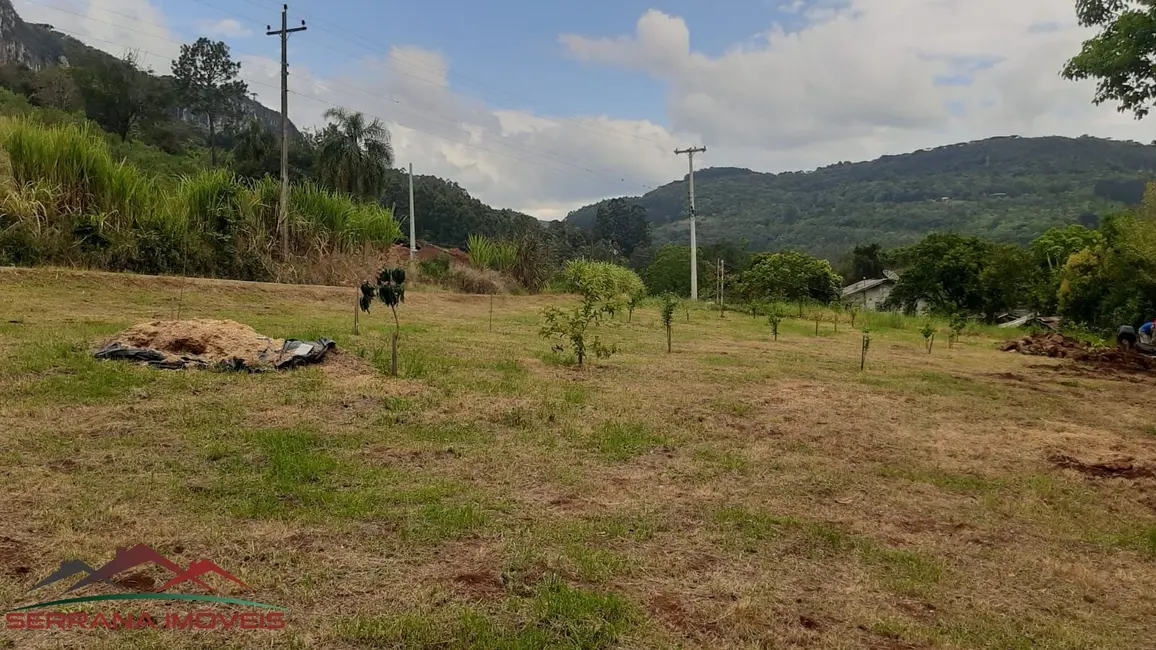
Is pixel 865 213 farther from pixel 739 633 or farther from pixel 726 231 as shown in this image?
pixel 739 633

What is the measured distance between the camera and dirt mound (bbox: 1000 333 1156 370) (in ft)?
36.2

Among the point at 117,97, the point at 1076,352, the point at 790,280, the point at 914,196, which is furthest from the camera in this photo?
the point at 914,196

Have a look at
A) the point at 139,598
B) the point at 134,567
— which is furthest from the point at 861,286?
the point at 139,598

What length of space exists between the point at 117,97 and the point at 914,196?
320 ft

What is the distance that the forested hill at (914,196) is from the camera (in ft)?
256

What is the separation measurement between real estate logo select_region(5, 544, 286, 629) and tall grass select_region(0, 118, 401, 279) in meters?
10.2

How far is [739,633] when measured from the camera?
2.35m

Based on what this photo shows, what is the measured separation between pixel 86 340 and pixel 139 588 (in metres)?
4.92

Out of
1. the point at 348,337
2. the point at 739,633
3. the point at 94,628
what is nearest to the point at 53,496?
the point at 94,628

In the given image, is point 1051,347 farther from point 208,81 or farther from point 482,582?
point 208,81

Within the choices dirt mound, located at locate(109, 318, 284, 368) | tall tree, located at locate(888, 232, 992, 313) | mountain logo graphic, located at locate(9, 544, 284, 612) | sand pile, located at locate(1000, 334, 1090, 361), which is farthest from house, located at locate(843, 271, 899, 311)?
mountain logo graphic, located at locate(9, 544, 284, 612)

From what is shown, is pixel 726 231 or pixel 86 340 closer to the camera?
pixel 86 340

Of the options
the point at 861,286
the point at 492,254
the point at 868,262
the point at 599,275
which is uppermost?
the point at 868,262

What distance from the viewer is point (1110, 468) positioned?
4.71 meters
